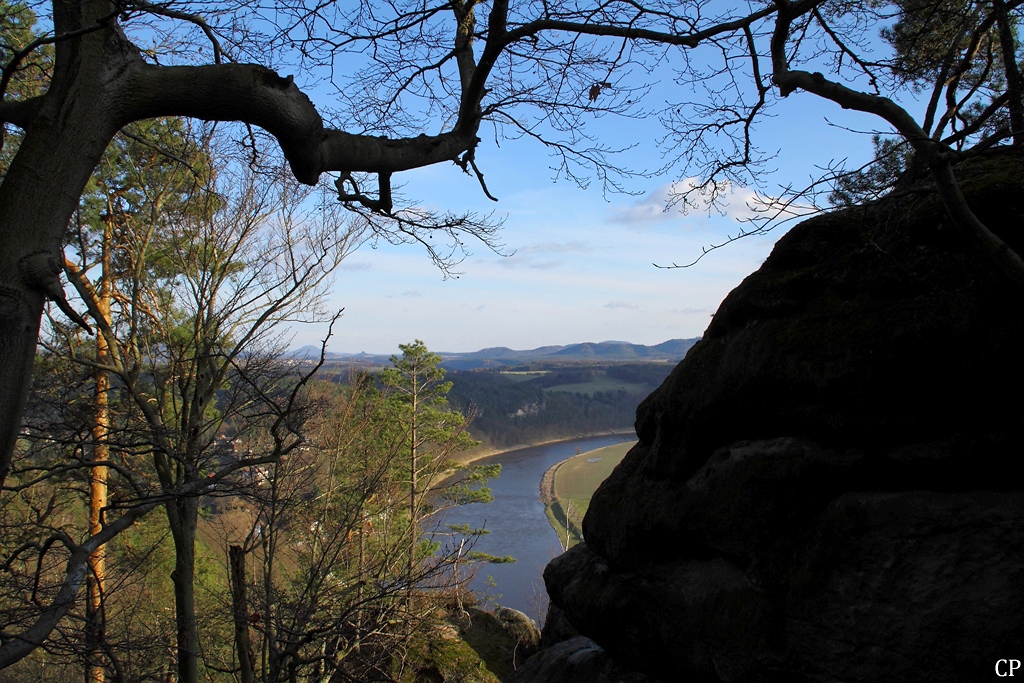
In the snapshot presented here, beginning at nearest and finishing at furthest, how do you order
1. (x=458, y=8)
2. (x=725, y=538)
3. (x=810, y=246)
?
(x=725, y=538)
(x=810, y=246)
(x=458, y=8)

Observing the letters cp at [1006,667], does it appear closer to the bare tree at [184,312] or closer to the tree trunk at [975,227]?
the tree trunk at [975,227]

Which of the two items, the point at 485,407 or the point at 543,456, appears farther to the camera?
the point at 485,407

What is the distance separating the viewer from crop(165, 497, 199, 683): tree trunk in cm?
759

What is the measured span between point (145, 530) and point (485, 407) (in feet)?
133

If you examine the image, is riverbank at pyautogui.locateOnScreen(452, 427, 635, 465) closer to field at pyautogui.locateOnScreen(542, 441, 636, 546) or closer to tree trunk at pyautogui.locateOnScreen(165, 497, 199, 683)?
field at pyautogui.locateOnScreen(542, 441, 636, 546)

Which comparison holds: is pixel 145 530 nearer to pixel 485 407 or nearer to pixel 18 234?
pixel 18 234

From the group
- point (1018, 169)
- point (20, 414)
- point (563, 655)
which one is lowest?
point (563, 655)

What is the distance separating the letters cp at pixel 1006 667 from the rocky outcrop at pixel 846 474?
0.02m

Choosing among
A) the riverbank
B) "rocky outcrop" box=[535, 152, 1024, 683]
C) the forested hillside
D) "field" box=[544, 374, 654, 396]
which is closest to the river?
the riverbank

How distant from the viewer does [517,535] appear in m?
31.8

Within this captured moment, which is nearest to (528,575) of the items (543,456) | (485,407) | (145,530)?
(145,530)

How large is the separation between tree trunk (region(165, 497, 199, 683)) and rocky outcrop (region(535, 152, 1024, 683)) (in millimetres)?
6202

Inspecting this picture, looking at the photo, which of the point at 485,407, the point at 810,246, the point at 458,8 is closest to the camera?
the point at 810,246

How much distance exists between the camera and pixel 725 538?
10.3 feet
